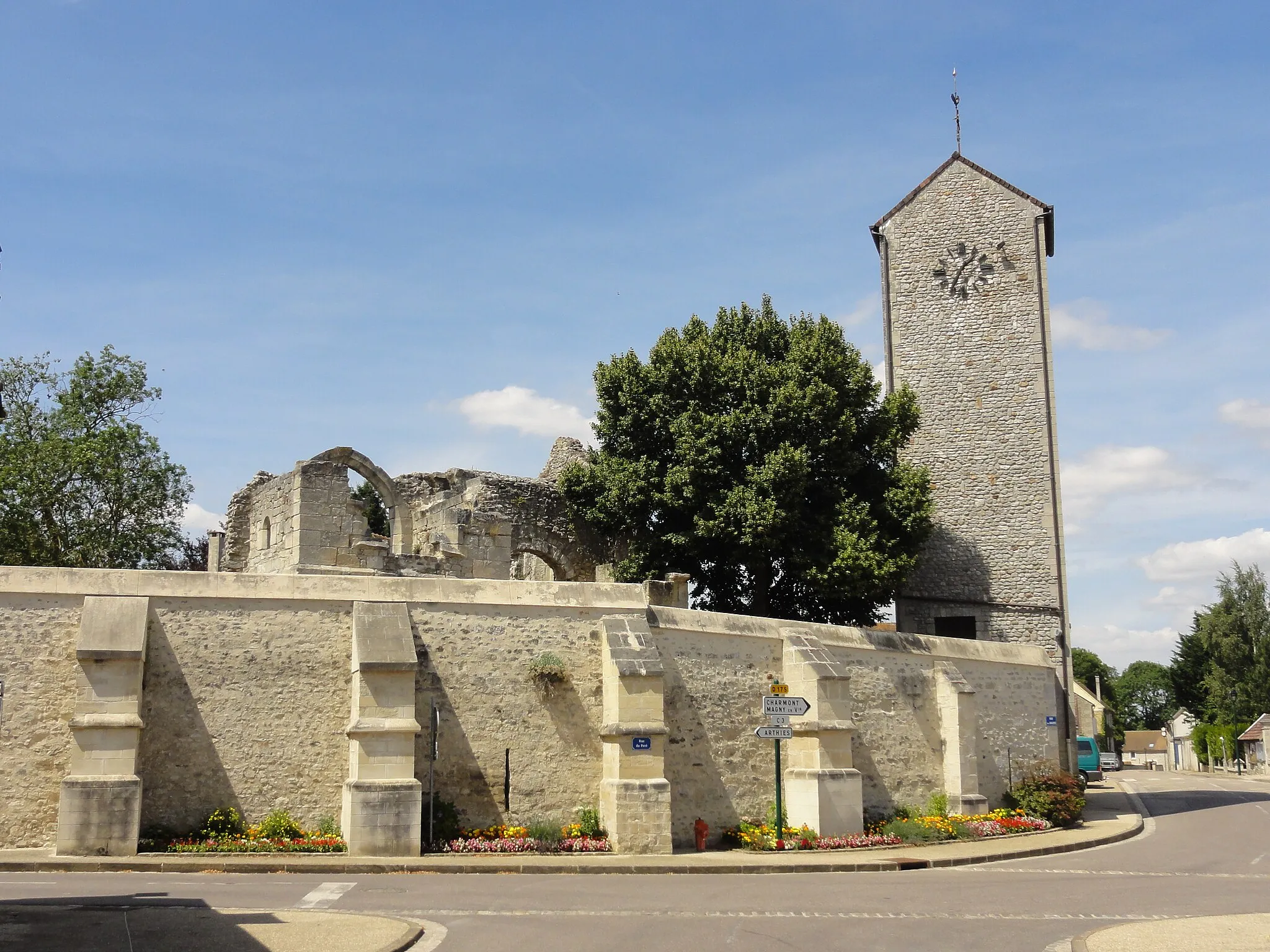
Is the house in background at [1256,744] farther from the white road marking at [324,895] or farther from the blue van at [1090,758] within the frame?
the white road marking at [324,895]

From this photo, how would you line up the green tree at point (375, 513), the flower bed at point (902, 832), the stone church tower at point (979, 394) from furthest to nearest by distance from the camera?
the green tree at point (375, 513) < the stone church tower at point (979, 394) < the flower bed at point (902, 832)

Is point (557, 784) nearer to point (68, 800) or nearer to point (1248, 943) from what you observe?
point (68, 800)

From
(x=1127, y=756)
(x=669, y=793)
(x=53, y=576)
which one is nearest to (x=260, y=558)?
(x=53, y=576)

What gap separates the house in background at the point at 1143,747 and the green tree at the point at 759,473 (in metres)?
62.9

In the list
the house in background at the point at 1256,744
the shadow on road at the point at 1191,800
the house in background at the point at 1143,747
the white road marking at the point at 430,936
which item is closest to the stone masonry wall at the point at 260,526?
the white road marking at the point at 430,936

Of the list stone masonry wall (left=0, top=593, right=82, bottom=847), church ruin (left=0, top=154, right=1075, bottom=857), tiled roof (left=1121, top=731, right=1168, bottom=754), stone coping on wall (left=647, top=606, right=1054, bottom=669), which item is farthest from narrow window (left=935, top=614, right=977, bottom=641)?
tiled roof (left=1121, top=731, right=1168, bottom=754)

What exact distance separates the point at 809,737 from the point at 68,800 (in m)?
10.9

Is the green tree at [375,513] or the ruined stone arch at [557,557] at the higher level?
the green tree at [375,513]

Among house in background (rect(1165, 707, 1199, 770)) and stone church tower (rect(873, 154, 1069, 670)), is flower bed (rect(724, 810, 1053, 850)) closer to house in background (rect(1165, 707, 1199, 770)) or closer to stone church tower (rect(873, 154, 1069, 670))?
stone church tower (rect(873, 154, 1069, 670))

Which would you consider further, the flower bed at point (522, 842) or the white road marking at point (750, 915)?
the flower bed at point (522, 842)

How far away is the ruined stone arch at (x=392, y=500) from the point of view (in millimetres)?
24438

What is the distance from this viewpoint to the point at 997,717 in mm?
23594

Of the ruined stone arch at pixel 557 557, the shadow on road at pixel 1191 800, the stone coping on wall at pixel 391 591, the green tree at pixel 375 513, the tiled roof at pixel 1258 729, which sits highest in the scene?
the green tree at pixel 375 513

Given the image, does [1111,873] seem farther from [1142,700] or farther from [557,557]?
[1142,700]
